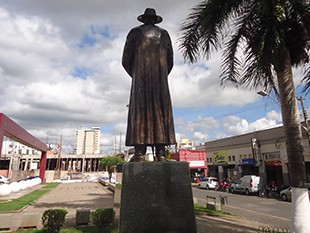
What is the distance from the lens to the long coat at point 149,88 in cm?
455

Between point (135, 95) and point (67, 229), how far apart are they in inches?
255

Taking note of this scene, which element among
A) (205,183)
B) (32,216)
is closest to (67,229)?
(32,216)

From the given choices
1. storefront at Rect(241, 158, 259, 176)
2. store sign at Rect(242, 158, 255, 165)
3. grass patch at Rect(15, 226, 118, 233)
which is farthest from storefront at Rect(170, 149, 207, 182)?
grass patch at Rect(15, 226, 118, 233)

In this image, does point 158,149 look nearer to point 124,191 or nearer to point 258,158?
point 124,191

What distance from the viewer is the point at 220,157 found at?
3369 cm

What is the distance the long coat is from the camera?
4547 mm

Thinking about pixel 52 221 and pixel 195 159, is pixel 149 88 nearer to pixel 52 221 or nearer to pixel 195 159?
pixel 52 221

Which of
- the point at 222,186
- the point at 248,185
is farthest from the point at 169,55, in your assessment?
the point at 222,186

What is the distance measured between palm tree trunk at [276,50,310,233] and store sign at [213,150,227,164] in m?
26.5

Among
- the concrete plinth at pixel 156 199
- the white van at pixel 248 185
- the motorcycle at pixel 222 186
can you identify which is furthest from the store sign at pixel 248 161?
the concrete plinth at pixel 156 199

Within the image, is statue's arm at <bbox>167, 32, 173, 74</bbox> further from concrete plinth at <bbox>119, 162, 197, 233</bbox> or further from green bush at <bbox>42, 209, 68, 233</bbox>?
green bush at <bbox>42, 209, 68, 233</bbox>

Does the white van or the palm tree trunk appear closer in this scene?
the palm tree trunk

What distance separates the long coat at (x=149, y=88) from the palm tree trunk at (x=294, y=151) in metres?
3.73

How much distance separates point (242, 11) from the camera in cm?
798
